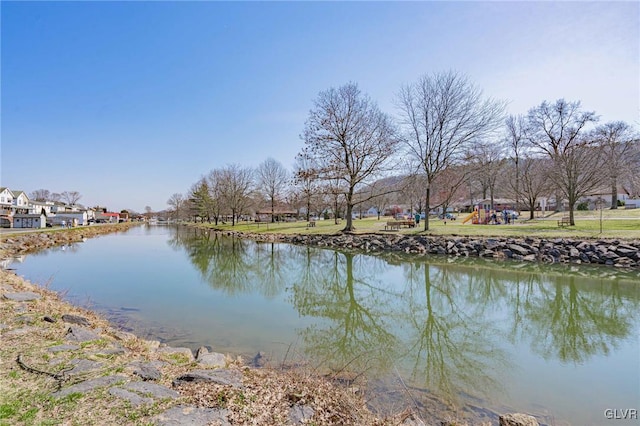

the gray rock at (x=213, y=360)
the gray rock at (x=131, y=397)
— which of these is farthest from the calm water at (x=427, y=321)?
the gray rock at (x=131, y=397)

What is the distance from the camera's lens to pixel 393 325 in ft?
26.2

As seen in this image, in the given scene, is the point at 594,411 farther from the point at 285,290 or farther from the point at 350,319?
the point at 285,290

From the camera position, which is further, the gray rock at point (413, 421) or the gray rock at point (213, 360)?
the gray rock at point (213, 360)

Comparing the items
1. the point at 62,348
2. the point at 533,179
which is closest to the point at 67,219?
the point at 62,348

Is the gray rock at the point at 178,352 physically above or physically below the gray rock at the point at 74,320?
below

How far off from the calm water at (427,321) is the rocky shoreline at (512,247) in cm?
190

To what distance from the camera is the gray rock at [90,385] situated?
3529mm

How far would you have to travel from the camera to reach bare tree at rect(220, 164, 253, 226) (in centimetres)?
5319

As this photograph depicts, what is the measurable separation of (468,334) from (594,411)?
2998 mm

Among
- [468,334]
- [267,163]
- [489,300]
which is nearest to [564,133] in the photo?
[489,300]

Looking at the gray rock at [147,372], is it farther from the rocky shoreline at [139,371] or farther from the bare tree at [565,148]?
the bare tree at [565,148]

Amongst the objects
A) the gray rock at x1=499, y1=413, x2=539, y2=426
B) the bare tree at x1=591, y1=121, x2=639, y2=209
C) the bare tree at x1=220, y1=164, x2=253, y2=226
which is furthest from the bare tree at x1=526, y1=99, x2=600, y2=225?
the bare tree at x1=220, y1=164, x2=253, y2=226

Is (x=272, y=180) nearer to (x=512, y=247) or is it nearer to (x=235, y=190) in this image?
(x=235, y=190)

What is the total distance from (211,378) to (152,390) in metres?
0.70
